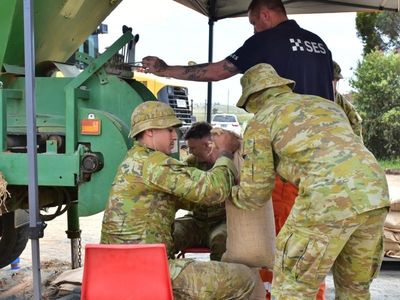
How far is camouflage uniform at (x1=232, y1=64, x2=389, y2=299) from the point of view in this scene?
243 cm

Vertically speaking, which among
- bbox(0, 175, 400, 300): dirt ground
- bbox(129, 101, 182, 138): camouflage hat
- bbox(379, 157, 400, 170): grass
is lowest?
bbox(0, 175, 400, 300): dirt ground

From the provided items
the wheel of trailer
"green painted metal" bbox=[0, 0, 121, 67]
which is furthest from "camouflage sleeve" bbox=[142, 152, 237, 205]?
the wheel of trailer

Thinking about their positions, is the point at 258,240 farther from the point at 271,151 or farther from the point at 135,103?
the point at 135,103

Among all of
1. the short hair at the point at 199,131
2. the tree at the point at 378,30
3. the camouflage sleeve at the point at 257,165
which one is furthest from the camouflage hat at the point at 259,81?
the tree at the point at 378,30

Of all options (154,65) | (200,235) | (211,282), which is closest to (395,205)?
(200,235)

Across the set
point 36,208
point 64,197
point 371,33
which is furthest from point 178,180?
point 371,33

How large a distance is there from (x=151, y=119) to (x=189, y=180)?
397mm

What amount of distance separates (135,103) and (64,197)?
0.97 metres

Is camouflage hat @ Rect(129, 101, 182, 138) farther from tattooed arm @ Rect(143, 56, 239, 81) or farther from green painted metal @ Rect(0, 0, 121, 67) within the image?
green painted metal @ Rect(0, 0, 121, 67)

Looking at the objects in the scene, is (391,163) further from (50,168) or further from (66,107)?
(50,168)

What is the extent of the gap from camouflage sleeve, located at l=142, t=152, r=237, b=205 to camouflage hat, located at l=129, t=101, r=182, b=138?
0.18 m

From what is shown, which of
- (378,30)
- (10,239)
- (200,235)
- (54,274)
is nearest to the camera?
(200,235)

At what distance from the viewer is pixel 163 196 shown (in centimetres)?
300

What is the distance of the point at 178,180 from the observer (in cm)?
284
